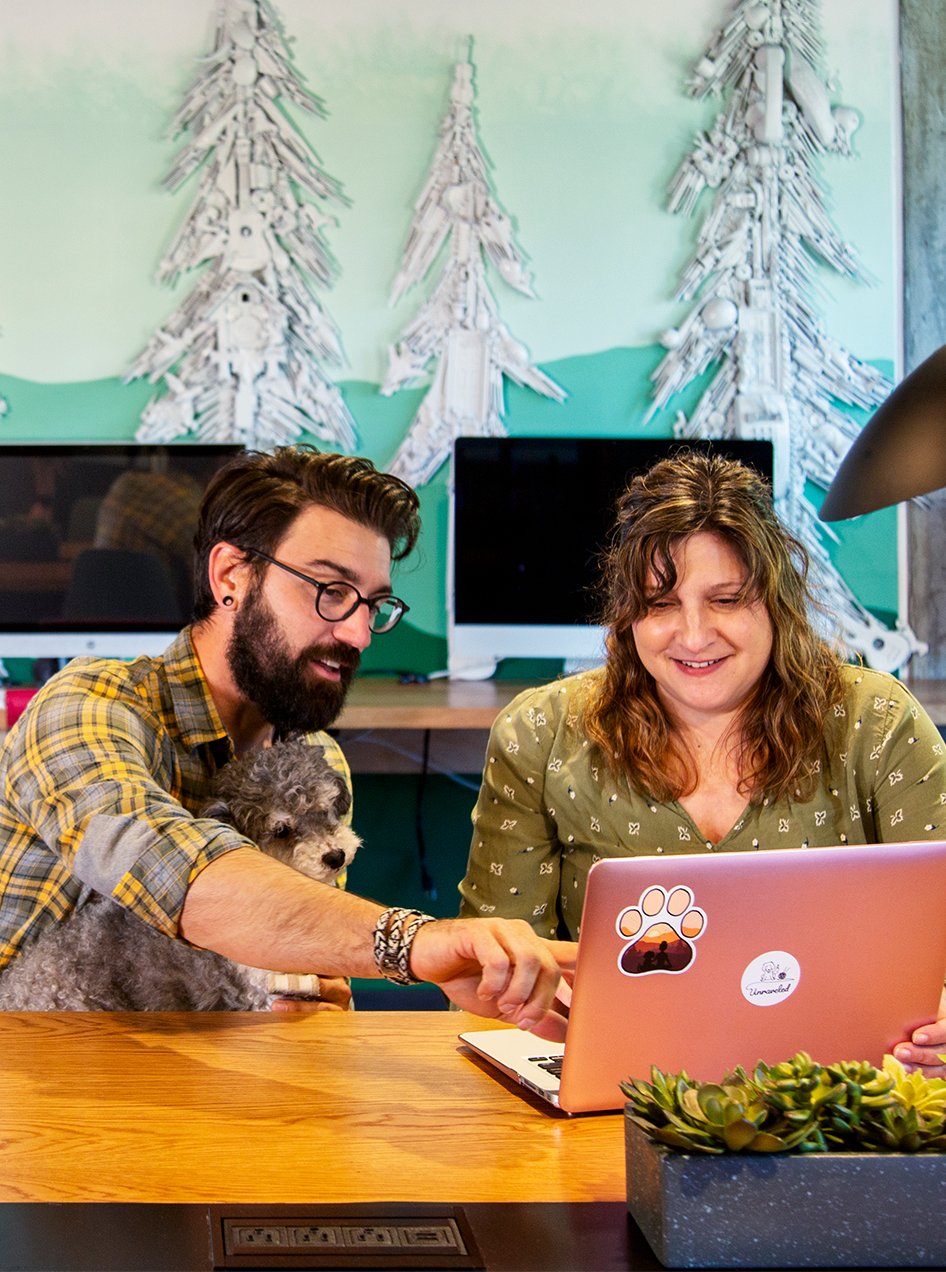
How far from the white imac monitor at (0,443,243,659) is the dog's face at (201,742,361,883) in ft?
5.50

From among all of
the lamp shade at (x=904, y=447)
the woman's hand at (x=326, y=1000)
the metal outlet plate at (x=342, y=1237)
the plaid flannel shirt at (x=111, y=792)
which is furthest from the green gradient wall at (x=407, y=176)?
the metal outlet plate at (x=342, y=1237)

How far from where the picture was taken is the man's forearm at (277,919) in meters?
1.13

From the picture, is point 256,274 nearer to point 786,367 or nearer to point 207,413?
point 207,413

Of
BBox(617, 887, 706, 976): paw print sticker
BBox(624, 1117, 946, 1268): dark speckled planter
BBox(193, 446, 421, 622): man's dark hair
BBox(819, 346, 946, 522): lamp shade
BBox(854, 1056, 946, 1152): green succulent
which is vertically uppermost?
BBox(819, 346, 946, 522): lamp shade

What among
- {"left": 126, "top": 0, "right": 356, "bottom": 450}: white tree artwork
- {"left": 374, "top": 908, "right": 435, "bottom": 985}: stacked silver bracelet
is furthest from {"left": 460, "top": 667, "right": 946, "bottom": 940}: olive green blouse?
{"left": 126, "top": 0, "right": 356, "bottom": 450}: white tree artwork

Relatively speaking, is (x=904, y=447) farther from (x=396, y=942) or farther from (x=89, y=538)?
(x=89, y=538)

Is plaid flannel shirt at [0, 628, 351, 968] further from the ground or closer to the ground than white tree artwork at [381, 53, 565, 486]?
closer to the ground

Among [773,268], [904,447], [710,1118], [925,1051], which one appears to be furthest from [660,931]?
[773,268]

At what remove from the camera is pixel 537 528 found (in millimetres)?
3166

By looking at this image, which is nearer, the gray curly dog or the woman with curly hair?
the gray curly dog

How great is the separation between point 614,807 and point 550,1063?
0.55 metres

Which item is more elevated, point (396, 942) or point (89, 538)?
point (89, 538)

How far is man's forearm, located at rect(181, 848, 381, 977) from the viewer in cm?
113

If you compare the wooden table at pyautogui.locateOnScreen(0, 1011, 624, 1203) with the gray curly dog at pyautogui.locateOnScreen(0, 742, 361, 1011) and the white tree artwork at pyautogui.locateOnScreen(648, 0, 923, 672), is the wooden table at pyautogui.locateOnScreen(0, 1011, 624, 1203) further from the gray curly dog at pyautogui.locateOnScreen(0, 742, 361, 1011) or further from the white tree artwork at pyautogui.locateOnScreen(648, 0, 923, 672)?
the white tree artwork at pyautogui.locateOnScreen(648, 0, 923, 672)
